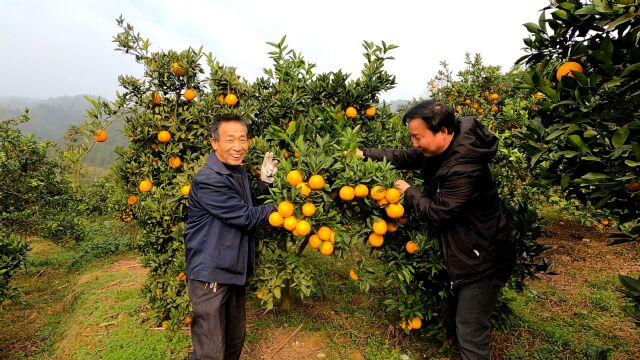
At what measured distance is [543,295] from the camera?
4.06 meters

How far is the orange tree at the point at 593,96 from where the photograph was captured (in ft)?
4.39

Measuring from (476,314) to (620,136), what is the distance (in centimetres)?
133

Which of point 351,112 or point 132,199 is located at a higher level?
point 351,112

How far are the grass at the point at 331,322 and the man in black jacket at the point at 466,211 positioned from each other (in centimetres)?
69

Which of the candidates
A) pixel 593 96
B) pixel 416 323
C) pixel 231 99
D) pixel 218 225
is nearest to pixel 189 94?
pixel 231 99

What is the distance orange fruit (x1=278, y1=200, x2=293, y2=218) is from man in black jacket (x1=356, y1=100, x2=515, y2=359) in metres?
0.71

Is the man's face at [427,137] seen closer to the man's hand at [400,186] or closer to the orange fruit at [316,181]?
→ the man's hand at [400,186]

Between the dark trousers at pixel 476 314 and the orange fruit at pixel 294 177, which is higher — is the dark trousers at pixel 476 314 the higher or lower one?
the lower one

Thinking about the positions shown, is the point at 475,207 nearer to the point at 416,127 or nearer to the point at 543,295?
the point at 416,127

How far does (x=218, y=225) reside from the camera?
2.26 metres

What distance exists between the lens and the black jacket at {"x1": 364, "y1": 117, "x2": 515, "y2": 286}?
1962 millimetres

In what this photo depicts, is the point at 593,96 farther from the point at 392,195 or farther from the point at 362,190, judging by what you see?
the point at 362,190

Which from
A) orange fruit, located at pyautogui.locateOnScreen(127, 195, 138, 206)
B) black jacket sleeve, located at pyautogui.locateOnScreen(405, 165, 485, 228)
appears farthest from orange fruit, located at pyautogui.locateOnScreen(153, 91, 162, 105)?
black jacket sleeve, located at pyautogui.locateOnScreen(405, 165, 485, 228)

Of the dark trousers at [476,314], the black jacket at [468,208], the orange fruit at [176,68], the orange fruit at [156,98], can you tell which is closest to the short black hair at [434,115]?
the black jacket at [468,208]
